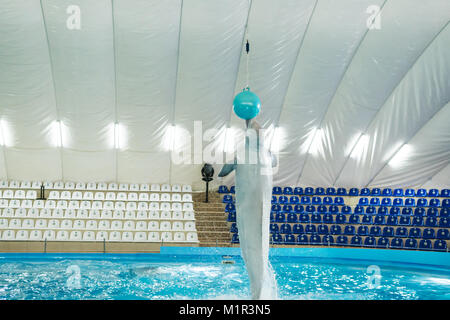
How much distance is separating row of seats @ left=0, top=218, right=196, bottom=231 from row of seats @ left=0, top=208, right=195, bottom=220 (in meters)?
0.24

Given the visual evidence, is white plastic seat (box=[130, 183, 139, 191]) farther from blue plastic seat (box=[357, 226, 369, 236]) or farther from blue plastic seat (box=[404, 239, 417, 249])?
blue plastic seat (box=[404, 239, 417, 249])

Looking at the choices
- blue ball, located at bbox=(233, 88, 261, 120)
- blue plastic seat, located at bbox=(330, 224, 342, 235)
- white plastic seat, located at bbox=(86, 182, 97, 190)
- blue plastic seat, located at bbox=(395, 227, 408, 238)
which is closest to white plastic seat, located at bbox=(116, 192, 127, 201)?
white plastic seat, located at bbox=(86, 182, 97, 190)

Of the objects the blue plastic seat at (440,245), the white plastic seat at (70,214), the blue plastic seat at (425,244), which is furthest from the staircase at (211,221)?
the blue plastic seat at (440,245)

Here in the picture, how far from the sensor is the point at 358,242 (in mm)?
18344

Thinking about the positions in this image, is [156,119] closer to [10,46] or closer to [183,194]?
[183,194]

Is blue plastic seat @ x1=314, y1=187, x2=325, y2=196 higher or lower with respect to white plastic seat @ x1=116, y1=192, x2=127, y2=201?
higher

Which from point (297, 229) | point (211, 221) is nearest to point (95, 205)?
point (211, 221)

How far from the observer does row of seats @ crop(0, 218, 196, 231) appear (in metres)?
16.6

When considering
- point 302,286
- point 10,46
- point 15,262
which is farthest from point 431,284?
point 10,46

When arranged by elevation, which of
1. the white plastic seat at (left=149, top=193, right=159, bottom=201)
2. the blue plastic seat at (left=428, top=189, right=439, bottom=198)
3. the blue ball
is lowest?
the white plastic seat at (left=149, top=193, right=159, bottom=201)

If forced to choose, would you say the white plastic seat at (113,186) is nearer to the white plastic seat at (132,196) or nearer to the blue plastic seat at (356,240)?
the white plastic seat at (132,196)

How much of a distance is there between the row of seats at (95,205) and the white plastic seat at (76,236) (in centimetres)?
232

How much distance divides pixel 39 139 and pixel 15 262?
873 centimetres

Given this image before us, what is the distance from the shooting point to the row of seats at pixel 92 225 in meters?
16.6
